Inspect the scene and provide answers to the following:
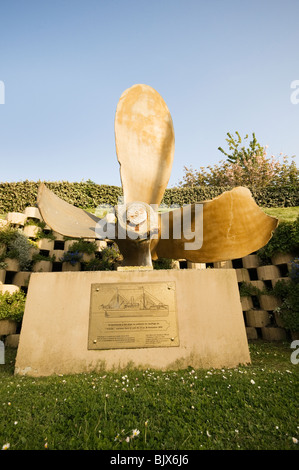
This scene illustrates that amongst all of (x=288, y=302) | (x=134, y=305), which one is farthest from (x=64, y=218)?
(x=288, y=302)

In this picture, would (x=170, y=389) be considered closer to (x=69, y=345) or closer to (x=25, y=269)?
(x=69, y=345)

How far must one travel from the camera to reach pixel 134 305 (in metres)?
3.42

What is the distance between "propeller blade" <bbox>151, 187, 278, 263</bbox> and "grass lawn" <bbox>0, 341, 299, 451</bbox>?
1.69m

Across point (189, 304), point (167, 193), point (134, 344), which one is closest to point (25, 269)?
point (134, 344)

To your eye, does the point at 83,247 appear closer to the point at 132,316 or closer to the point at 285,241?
the point at 132,316

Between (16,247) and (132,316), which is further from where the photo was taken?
(16,247)

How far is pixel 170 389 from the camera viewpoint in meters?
2.59

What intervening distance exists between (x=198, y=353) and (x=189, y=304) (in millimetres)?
635

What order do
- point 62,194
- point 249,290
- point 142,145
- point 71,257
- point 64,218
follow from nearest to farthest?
1. point 64,218
2. point 142,145
3. point 249,290
4. point 71,257
5. point 62,194

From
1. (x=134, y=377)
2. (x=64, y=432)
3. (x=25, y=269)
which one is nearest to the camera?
(x=64, y=432)

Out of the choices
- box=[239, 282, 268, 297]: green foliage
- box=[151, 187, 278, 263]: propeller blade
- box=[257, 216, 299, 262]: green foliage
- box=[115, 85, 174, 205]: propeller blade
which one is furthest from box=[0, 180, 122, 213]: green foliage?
box=[257, 216, 299, 262]: green foliage

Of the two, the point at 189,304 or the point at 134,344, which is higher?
the point at 189,304

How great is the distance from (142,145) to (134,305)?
2771mm

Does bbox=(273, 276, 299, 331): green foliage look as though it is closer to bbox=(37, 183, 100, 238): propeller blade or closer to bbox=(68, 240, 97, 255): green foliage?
bbox=(37, 183, 100, 238): propeller blade
